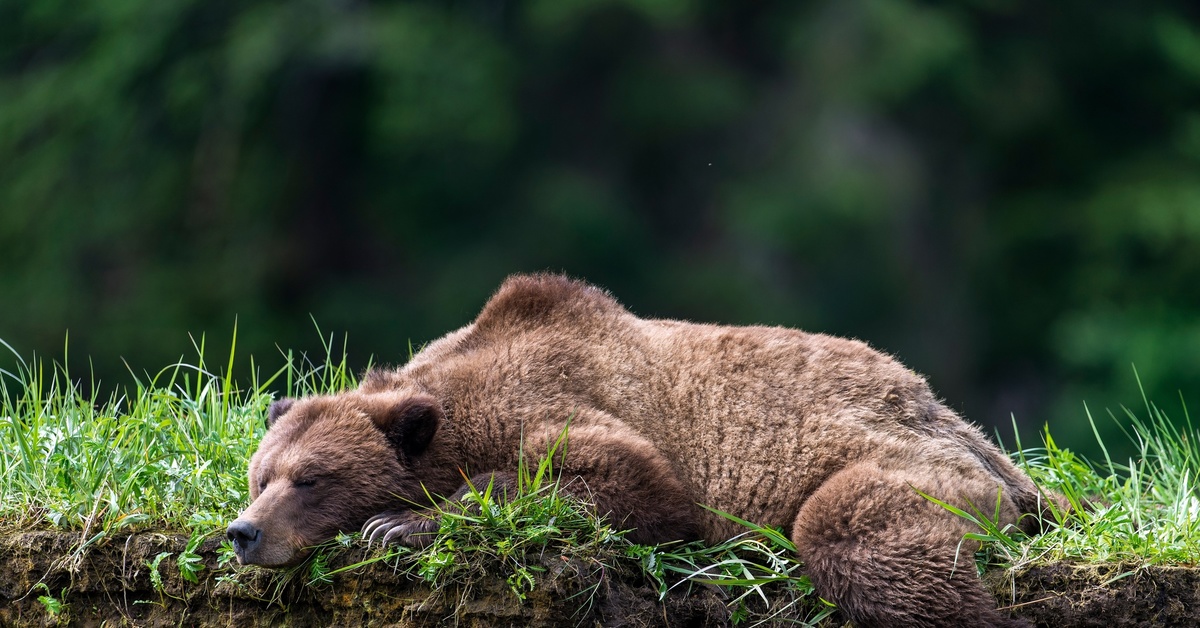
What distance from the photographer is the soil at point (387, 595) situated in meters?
3.88

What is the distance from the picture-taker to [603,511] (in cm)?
408

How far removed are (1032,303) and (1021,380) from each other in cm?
109

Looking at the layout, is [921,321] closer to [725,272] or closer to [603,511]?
[725,272]

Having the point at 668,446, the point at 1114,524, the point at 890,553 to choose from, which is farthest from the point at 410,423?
the point at 1114,524

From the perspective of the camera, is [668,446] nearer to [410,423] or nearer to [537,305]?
[537,305]

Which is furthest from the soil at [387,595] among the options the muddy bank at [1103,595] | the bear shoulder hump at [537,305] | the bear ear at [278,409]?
the bear shoulder hump at [537,305]

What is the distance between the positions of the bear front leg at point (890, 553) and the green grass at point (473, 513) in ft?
0.33

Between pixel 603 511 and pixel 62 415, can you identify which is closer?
pixel 603 511

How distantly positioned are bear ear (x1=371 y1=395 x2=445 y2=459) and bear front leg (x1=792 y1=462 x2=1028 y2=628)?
122 cm

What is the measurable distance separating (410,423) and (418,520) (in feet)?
1.14

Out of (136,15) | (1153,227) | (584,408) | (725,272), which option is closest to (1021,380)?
(1153,227)

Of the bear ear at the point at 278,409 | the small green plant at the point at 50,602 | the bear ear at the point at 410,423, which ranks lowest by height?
the small green plant at the point at 50,602

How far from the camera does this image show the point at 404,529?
3.99 meters

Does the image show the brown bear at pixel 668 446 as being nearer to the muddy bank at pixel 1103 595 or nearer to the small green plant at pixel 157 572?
the muddy bank at pixel 1103 595
